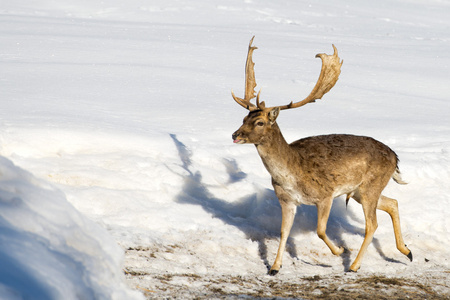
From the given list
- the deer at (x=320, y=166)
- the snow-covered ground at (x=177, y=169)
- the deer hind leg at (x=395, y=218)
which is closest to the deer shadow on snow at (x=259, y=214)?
the snow-covered ground at (x=177, y=169)

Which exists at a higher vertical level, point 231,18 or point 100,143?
point 100,143

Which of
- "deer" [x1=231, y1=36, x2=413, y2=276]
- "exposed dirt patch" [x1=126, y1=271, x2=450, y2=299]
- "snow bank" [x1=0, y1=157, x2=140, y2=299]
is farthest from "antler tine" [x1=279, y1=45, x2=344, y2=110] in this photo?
"snow bank" [x1=0, y1=157, x2=140, y2=299]

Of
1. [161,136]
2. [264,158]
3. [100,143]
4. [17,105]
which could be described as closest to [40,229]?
[264,158]

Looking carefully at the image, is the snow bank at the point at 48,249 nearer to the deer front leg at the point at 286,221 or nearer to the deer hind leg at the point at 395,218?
the deer front leg at the point at 286,221

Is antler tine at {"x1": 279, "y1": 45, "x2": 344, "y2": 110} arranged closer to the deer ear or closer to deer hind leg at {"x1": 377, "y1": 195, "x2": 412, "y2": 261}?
the deer ear

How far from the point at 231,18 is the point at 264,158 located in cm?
2054

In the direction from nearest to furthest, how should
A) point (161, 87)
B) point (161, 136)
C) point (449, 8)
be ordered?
point (161, 136) → point (161, 87) → point (449, 8)

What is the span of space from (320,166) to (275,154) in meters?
0.54

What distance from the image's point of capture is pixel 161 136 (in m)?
8.34

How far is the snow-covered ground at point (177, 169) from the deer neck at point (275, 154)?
870 millimetres

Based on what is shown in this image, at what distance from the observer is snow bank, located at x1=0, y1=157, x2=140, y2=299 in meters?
2.73

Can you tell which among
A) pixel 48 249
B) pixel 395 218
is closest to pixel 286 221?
pixel 395 218

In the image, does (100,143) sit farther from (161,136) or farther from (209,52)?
(209,52)

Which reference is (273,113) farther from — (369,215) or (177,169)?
(177,169)
